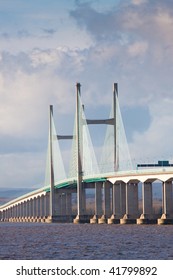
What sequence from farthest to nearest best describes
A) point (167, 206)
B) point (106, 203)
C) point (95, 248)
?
point (106, 203) → point (167, 206) → point (95, 248)

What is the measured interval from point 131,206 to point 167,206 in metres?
11.7

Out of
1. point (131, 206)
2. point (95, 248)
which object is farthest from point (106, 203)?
point (95, 248)

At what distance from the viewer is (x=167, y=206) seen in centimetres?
12500

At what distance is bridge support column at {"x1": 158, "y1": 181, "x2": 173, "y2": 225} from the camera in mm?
124938

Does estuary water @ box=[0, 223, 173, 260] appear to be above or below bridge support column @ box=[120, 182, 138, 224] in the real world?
below

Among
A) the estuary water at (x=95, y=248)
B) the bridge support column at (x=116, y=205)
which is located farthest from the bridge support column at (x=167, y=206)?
the estuary water at (x=95, y=248)

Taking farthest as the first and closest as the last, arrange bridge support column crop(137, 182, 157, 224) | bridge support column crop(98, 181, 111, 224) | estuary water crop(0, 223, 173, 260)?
bridge support column crop(98, 181, 111, 224) → bridge support column crop(137, 182, 157, 224) → estuary water crop(0, 223, 173, 260)

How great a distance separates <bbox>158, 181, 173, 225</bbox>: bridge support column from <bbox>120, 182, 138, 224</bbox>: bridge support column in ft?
30.7

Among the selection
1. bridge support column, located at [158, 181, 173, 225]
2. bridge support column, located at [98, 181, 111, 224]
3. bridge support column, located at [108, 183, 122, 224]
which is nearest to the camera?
bridge support column, located at [158, 181, 173, 225]

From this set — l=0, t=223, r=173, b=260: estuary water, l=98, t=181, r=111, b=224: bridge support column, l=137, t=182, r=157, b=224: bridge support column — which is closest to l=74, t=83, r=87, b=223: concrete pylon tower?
l=98, t=181, r=111, b=224: bridge support column

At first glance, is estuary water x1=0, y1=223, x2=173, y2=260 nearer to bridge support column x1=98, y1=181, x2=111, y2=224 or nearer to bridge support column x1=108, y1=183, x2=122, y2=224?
bridge support column x1=108, y1=183, x2=122, y2=224

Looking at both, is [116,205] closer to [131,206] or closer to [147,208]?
[131,206]
